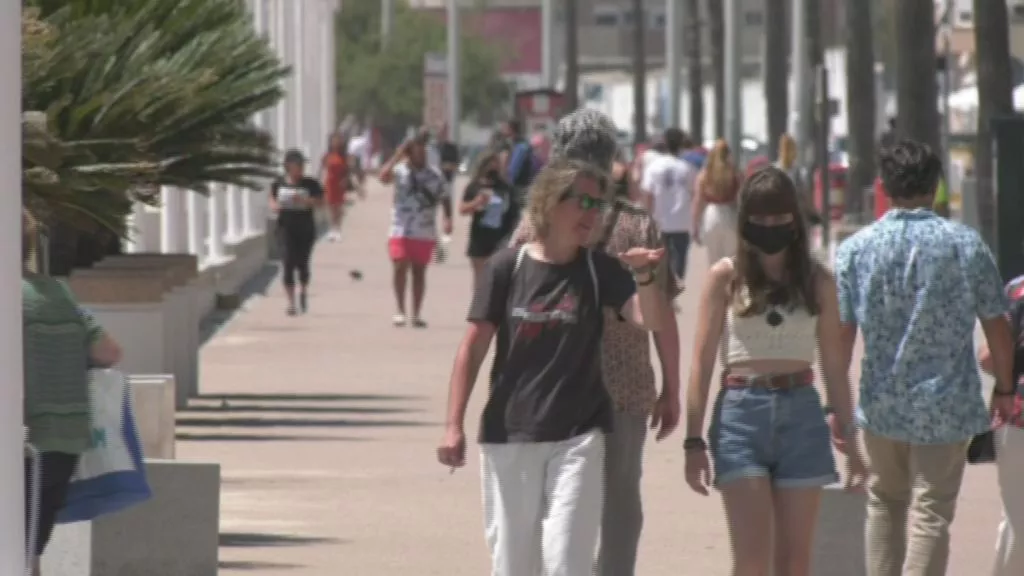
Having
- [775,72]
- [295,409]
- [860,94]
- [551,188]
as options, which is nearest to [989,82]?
[295,409]

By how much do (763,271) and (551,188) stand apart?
0.68m

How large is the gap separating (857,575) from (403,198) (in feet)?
47.8

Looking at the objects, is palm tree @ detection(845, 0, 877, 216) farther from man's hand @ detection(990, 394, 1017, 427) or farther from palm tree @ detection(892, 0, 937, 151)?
man's hand @ detection(990, 394, 1017, 427)

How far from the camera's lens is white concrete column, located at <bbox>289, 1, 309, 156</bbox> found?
4119 cm

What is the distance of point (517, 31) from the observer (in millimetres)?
126438

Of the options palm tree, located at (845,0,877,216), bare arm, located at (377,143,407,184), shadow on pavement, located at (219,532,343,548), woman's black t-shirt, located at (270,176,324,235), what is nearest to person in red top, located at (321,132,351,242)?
palm tree, located at (845,0,877,216)

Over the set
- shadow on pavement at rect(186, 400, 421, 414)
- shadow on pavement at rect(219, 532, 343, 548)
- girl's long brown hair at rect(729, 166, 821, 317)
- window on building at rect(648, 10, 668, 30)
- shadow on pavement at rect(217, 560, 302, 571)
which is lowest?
shadow on pavement at rect(217, 560, 302, 571)

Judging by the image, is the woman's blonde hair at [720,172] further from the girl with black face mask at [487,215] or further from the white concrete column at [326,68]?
the white concrete column at [326,68]

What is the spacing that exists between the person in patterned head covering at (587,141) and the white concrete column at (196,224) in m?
17.5

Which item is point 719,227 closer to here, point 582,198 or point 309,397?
point 309,397

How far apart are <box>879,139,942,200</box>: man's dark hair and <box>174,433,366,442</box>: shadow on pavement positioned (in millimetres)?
7076

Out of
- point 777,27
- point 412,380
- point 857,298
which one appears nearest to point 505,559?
point 857,298

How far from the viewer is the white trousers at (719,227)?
2255cm

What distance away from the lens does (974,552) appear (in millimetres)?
11305
